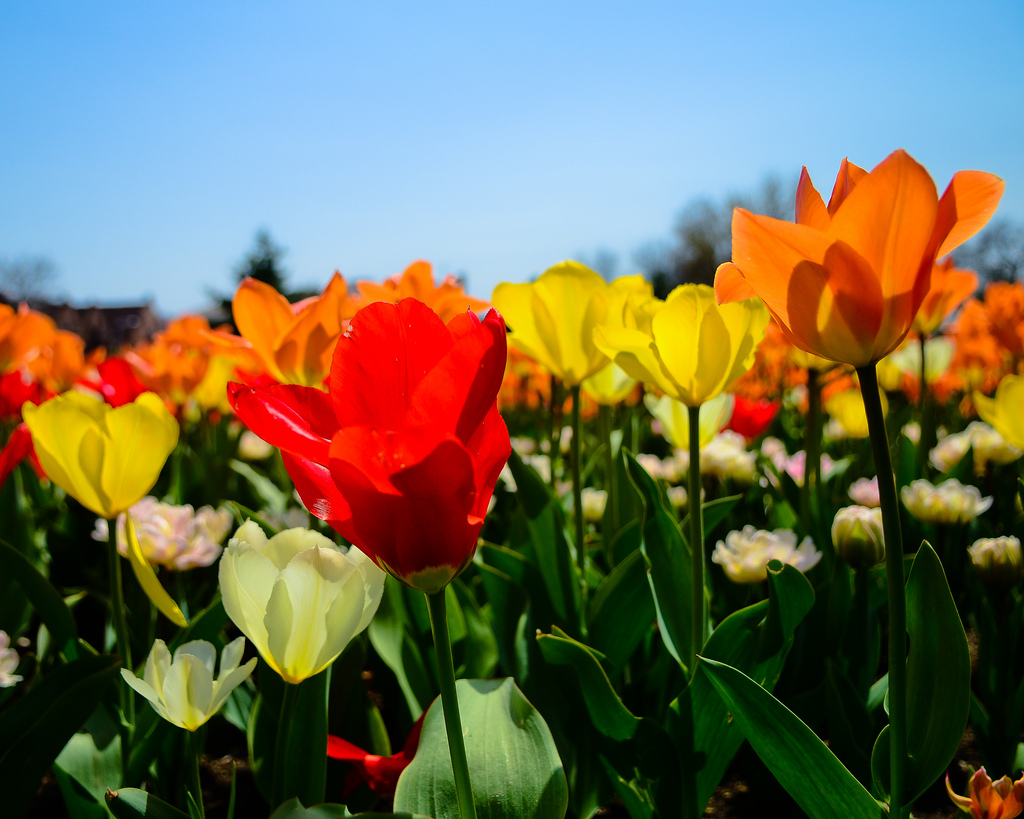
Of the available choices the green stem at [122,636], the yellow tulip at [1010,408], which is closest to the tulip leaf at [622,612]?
the green stem at [122,636]

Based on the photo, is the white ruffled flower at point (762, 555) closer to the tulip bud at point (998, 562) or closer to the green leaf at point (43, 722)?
the tulip bud at point (998, 562)

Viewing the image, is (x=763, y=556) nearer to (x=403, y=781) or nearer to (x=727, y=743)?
(x=727, y=743)

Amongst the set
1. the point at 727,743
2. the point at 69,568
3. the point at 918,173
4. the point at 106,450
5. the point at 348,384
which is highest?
the point at 918,173

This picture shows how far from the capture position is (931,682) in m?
0.58

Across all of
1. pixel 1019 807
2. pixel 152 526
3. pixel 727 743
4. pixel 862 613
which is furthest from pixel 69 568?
pixel 1019 807

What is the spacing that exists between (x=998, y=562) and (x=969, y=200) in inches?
38.3

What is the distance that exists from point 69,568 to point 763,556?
1.72m

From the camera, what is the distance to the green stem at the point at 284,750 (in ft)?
1.94

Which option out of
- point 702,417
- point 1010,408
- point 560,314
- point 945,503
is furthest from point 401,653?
point 1010,408

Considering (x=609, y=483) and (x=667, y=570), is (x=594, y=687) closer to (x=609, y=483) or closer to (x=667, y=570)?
(x=667, y=570)

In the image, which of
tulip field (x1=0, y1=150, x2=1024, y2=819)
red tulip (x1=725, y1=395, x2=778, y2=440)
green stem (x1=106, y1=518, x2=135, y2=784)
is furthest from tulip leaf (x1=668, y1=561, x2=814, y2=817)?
red tulip (x1=725, y1=395, x2=778, y2=440)

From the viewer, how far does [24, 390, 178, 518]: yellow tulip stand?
776 mm

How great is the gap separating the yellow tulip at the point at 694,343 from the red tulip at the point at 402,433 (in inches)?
13.5

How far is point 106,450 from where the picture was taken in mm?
788
